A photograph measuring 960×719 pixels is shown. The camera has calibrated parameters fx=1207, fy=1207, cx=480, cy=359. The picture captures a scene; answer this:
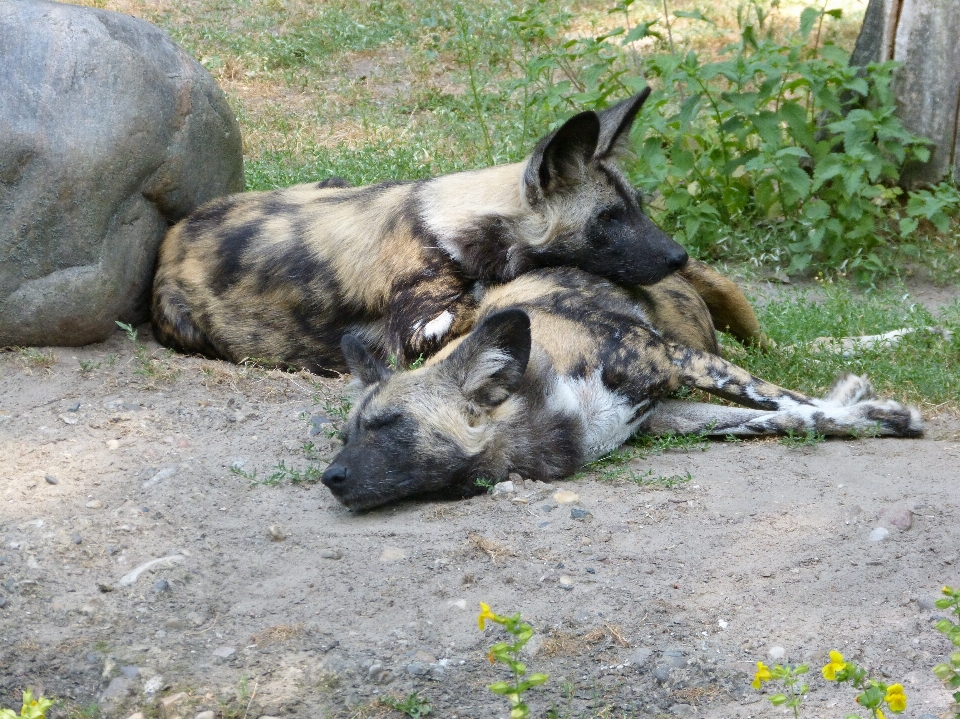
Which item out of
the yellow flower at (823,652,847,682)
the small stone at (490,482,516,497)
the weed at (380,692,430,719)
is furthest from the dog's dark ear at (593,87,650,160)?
the yellow flower at (823,652,847,682)

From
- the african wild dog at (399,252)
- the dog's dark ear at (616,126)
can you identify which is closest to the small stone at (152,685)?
the african wild dog at (399,252)

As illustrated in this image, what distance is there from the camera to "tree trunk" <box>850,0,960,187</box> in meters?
6.14

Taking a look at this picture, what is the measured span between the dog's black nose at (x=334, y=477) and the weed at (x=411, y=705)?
3.07 feet

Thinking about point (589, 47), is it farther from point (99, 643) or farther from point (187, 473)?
point (99, 643)

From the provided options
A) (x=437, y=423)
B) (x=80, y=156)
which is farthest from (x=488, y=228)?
(x=80, y=156)

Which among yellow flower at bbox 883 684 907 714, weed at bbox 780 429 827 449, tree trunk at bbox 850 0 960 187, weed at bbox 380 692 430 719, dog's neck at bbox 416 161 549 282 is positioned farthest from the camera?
tree trunk at bbox 850 0 960 187

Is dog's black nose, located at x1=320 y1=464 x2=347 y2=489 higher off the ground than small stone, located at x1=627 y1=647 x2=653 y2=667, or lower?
higher

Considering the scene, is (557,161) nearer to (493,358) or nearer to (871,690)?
(493,358)

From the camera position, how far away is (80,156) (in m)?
4.64

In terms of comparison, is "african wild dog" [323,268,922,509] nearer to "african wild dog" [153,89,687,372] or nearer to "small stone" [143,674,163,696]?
"african wild dog" [153,89,687,372]

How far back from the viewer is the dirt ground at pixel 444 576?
2785 mm

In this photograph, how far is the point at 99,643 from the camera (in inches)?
119

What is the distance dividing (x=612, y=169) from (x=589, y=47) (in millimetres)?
1578

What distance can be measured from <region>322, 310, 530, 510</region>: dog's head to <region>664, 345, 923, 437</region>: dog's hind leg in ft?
2.37
